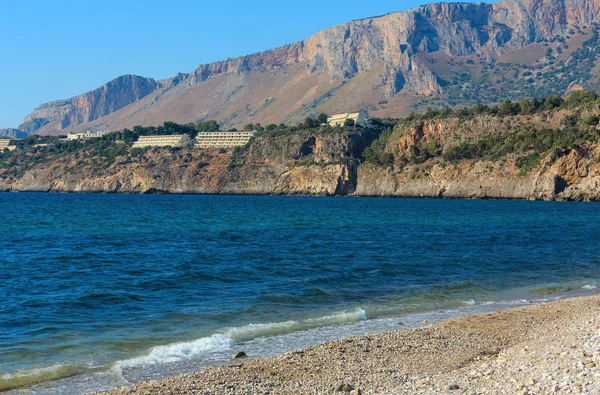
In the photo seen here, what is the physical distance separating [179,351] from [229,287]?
10.3m

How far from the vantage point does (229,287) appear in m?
28.0

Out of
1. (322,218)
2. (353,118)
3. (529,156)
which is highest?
(353,118)

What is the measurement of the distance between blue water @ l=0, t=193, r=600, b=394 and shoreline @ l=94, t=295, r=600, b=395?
1600 millimetres

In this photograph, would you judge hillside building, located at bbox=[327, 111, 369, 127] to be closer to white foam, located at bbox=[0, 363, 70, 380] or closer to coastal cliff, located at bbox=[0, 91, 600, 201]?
coastal cliff, located at bbox=[0, 91, 600, 201]

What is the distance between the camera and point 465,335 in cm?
1880

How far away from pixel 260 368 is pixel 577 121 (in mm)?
114666

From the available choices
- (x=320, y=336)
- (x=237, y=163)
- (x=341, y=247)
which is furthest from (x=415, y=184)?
(x=320, y=336)

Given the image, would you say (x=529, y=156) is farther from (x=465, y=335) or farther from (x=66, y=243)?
(x=465, y=335)

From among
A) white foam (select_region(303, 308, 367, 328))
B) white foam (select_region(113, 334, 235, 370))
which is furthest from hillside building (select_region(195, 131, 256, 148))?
white foam (select_region(113, 334, 235, 370))

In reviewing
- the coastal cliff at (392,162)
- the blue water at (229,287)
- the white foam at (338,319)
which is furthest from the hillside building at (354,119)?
the white foam at (338,319)

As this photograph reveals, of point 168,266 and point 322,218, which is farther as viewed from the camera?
point 322,218

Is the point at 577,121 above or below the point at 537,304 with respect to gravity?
above

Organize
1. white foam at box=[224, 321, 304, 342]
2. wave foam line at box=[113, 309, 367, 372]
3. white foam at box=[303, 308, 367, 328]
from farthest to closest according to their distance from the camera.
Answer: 1. white foam at box=[303, 308, 367, 328]
2. white foam at box=[224, 321, 304, 342]
3. wave foam line at box=[113, 309, 367, 372]

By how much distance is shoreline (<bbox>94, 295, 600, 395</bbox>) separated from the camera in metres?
13.6
